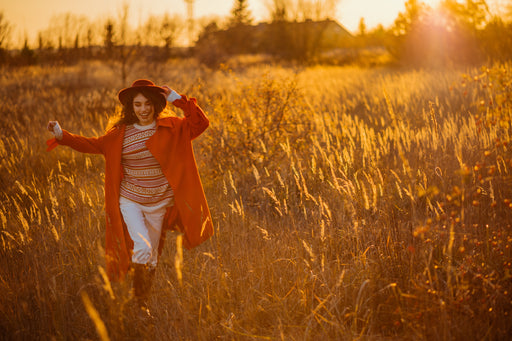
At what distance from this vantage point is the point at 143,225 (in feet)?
8.59

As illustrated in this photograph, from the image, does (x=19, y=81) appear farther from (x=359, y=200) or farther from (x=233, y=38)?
(x=233, y=38)

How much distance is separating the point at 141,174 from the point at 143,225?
0.36 metres

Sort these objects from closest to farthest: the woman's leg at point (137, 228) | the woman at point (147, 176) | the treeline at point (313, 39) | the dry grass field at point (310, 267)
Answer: the dry grass field at point (310, 267), the woman's leg at point (137, 228), the woman at point (147, 176), the treeline at point (313, 39)

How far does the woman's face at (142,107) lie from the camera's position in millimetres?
2701

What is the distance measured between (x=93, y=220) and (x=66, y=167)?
2034 mm

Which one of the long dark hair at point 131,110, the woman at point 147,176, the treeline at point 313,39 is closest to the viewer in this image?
the woman at point 147,176

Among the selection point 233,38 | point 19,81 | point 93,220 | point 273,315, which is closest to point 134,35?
point 19,81

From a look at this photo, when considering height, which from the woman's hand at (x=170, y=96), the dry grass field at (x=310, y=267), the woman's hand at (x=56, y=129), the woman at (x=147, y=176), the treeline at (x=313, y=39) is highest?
the treeline at (x=313, y=39)

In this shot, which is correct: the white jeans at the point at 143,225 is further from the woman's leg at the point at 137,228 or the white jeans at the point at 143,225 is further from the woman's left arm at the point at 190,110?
the woman's left arm at the point at 190,110

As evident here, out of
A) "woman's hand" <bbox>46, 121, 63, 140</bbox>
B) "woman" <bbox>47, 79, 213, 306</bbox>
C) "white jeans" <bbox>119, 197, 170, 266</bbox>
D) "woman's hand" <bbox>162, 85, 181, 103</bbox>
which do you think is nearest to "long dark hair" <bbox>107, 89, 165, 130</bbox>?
"woman" <bbox>47, 79, 213, 306</bbox>

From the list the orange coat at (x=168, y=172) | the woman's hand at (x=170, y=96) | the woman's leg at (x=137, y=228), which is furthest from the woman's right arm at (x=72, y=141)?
the woman's hand at (x=170, y=96)

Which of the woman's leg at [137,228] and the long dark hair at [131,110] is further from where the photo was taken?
the long dark hair at [131,110]

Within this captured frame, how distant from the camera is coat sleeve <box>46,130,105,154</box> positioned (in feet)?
8.41

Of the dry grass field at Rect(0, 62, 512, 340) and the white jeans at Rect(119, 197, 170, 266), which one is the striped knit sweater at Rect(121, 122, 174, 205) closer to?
the white jeans at Rect(119, 197, 170, 266)
